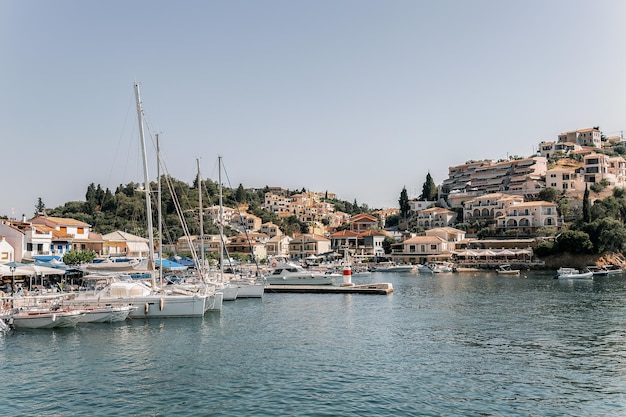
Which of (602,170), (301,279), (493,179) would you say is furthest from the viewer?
(493,179)

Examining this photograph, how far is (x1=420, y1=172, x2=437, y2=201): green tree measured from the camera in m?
144

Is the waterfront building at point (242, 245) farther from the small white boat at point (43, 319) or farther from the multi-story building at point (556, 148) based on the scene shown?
the multi-story building at point (556, 148)

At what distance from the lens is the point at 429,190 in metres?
144

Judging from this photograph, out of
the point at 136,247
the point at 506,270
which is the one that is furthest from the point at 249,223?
the point at 506,270

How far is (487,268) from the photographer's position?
92.4m

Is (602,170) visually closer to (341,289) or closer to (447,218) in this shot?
(447,218)

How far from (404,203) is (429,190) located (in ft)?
28.9

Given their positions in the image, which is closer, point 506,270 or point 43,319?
point 43,319

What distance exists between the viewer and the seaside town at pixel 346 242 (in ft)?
131

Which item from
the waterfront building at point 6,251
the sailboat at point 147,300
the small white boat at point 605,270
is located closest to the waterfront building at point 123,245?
the waterfront building at point 6,251

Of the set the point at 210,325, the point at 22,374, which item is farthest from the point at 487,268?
the point at 22,374

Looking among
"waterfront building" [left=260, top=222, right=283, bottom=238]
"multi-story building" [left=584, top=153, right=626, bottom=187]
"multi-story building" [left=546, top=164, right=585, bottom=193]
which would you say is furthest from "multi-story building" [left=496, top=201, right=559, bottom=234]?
"waterfront building" [left=260, top=222, right=283, bottom=238]

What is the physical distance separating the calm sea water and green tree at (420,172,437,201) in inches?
4241

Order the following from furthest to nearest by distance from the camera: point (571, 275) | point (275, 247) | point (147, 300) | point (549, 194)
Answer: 1. point (275, 247)
2. point (549, 194)
3. point (571, 275)
4. point (147, 300)
